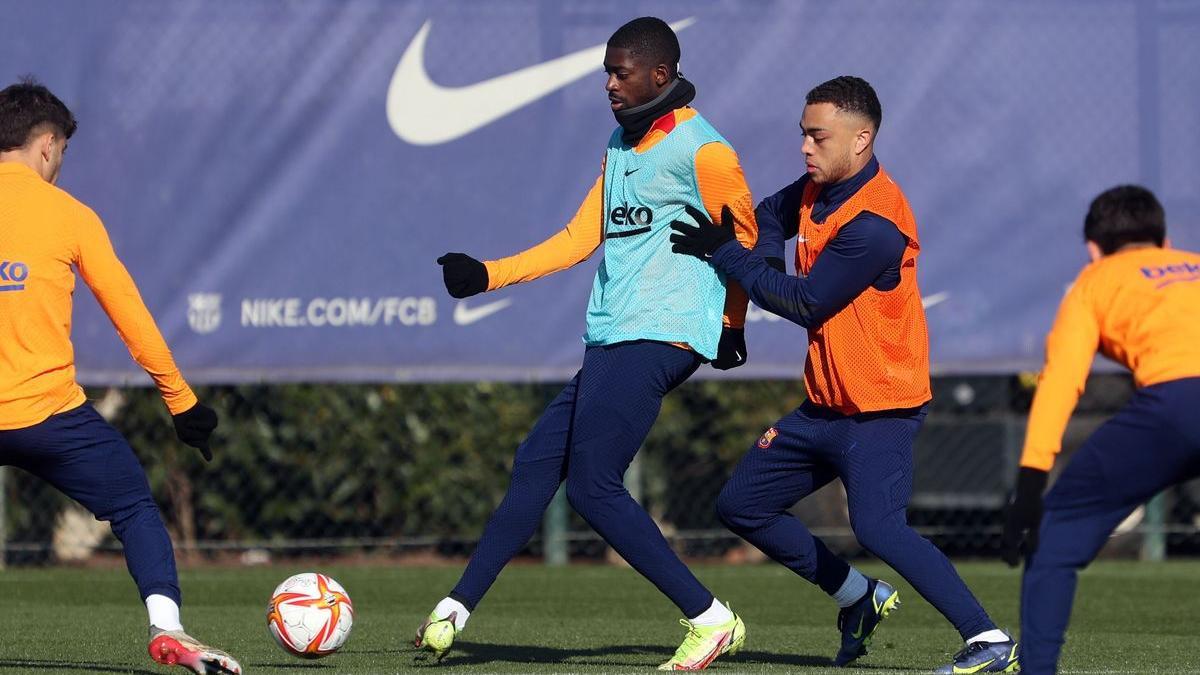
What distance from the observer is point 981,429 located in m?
11.9

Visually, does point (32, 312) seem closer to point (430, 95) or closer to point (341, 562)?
point (430, 95)

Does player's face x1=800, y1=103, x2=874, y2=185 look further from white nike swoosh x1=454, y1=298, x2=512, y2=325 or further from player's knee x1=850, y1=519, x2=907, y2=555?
white nike swoosh x1=454, y1=298, x2=512, y2=325

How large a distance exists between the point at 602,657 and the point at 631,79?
1.95 m

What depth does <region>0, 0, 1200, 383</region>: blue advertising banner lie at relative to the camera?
10.2m

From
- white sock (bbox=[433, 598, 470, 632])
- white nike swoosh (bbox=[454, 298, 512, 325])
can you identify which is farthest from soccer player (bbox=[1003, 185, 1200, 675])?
white nike swoosh (bbox=[454, 298, 512, 325])

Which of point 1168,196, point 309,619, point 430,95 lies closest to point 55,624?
point 309,619

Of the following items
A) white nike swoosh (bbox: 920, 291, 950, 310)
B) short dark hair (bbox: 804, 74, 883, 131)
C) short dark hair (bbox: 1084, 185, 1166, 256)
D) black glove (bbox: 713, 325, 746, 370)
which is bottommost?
white nike swoosh (bbox: 920, 291, 950, 310)

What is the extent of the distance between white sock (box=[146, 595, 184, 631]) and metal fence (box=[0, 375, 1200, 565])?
5.47m

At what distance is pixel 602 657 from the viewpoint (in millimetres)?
6621

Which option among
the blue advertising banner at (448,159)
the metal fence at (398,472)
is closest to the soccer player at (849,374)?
the blue advertising banner at (448,159)

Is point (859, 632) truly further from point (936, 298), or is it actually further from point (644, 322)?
point (936, 298)

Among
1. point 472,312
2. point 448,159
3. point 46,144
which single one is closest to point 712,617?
point 46,144

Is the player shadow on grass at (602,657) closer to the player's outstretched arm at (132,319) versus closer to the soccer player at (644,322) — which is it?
the soccer player at (644,322)

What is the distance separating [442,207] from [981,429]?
3770 millimetres
